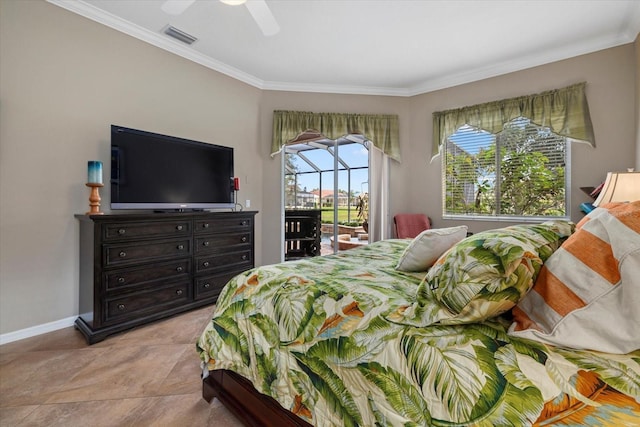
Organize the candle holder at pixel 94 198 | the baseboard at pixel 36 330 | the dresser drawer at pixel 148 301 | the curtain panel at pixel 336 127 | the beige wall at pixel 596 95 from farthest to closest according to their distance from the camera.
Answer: the curtain panel at pixel 336 127 < the beige wall at pixel 596 95 < the candle holder at pixel 94 198 < the dresser drawer at pixel 148 301 < the baseboard at pixel 36 330

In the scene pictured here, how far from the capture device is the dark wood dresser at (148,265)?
229 cm

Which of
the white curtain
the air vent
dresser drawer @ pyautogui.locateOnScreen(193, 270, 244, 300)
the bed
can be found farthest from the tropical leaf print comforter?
the white curtain

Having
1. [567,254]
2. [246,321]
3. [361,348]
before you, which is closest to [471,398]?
[361,348]

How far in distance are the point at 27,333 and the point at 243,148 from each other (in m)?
2.78

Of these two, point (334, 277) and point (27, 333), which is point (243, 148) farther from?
point (334, 277)

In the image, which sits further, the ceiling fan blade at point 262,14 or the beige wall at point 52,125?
the beige wall at point 52,125

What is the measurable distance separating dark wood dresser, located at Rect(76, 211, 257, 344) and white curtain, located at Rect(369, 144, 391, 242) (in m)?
2.12

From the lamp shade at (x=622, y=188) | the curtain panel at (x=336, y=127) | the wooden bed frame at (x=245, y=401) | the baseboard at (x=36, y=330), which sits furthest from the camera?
the curtain panel at (x=336, y=127)

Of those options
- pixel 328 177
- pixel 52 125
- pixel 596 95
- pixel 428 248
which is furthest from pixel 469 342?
pixel 328 177

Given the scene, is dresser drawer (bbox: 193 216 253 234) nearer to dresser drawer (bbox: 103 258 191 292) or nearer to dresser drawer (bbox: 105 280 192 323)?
dresser drawer (bbox: 103 258 191 292)

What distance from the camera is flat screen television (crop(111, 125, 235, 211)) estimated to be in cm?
261

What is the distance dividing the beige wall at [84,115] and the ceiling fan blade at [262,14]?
1.63 m

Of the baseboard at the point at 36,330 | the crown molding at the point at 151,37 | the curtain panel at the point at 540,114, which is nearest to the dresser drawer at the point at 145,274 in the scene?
the baseboard at the point at 36,330

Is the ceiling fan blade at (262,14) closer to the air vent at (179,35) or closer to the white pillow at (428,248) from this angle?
the air vent at (179,35)
